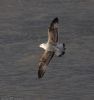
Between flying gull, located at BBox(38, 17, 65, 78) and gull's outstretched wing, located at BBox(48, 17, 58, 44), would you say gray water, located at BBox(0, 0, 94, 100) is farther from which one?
gull's outstretched wing, located at BBox(48, 17, 58, 44)

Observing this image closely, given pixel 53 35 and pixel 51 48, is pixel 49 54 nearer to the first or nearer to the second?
pixel 51 48

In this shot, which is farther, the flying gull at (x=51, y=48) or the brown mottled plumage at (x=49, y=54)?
the brown mottled plumage at (x=49, y=54)

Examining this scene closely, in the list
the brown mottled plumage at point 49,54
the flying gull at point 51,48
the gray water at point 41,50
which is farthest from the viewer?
the gray water at point 41,50

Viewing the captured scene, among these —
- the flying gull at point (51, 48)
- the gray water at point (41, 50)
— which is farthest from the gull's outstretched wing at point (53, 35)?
the gray water at point (41, 50)

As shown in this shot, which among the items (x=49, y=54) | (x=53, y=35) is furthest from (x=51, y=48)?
(x=53, y=35)

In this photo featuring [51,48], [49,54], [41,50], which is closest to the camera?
[51,48]

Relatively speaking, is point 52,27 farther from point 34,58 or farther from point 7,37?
point 7,37

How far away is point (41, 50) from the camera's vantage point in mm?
26531

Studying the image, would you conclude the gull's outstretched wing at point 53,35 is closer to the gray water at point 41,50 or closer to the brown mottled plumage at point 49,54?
the brown mottled plumage at point 49,54

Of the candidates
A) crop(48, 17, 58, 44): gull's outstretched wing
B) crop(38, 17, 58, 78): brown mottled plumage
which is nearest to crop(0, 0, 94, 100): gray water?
crop(38, 17, 58, 78): brown mottled plumage

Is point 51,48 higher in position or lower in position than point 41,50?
lower

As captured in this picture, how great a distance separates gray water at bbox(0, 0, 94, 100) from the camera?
931 inches

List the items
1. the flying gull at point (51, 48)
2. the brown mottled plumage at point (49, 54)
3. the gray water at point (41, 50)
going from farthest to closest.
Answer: the gray water at point (41, 50) → the brown mottled plumage at point (49, 54) → the flying gull at point (51, 48)

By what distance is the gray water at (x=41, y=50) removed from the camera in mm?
23656
